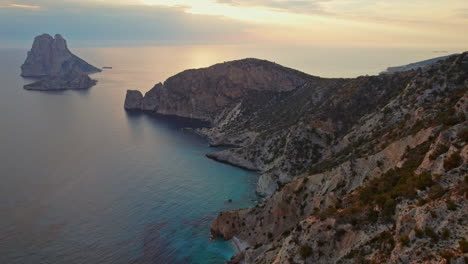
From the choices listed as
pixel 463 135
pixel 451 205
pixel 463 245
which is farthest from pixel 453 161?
pixel 463 245

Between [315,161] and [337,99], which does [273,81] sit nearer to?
[337,99]

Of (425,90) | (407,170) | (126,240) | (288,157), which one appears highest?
(425,90)

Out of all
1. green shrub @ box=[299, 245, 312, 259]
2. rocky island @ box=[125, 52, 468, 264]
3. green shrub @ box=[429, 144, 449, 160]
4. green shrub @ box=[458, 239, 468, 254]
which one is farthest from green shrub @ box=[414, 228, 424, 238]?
green shrub @ box=[299, 245, 312, 259]

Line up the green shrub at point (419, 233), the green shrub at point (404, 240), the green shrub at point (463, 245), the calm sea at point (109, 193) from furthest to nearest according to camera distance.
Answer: the calm sea at point (109, 193) → the green shrub at point (404, 240) → the green shrub at point (419, 233) → the green shrub at point (463, 245)

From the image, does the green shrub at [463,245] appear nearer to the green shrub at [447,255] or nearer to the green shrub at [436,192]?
the green shrub at [447,255]

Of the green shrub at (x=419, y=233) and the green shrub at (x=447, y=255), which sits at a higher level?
the green shrub at (x=447, y=255)

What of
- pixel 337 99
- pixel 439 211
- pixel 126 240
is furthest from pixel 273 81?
pixel 439 211

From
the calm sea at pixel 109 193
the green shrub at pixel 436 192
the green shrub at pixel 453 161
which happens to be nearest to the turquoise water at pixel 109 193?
the calm sea at pixel 109 193
